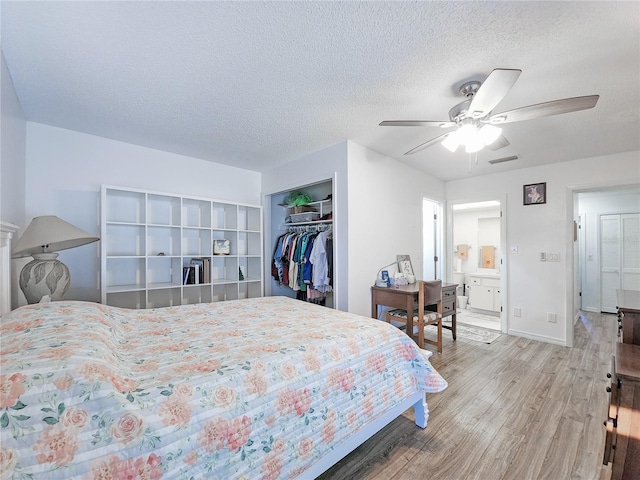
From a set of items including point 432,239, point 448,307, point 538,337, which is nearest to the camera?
point 448,307

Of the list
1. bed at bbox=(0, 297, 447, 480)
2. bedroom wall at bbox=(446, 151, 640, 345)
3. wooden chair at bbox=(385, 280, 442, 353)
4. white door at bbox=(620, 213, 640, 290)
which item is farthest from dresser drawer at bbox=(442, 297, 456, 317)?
white door at bbox=(620, 213, 640, 290)

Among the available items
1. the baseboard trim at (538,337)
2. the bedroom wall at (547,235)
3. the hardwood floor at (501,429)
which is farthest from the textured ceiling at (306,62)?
the baseboard trim at (538,337)

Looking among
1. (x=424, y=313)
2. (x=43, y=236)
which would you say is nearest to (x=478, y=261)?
(x=424, y=313)

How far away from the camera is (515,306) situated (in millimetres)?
3846

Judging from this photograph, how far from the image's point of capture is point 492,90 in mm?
1493

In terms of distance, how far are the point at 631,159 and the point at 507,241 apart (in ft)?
5.01

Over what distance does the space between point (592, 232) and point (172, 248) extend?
7.28 metres

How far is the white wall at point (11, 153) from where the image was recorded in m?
1.71

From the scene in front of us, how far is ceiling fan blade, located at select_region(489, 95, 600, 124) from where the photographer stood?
57.2 inches

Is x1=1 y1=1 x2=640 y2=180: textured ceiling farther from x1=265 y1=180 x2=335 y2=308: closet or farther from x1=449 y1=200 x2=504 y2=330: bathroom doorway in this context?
x1=449 y1=200 x2=504 y2=330: bathroom doorway

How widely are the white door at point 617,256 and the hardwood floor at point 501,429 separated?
3006 mm

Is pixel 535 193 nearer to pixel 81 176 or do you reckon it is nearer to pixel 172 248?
pixel 172 248

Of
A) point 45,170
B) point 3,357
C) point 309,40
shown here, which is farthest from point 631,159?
point 45,170

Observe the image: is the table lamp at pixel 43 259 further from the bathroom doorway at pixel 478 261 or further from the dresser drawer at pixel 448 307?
the bathroom doorway at pixel 478 261
